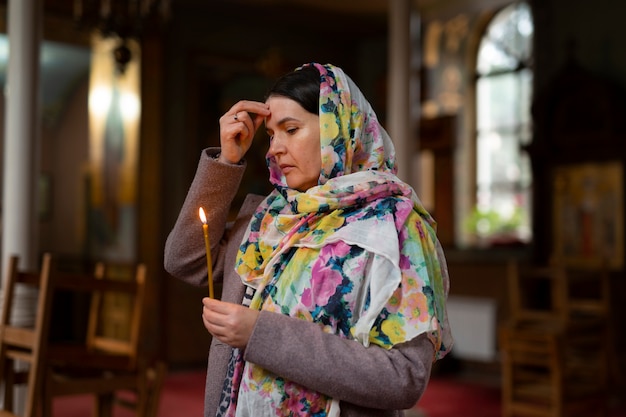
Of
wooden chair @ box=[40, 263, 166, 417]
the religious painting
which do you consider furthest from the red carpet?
wooden chair @ box=[40, 263, 166, 417]

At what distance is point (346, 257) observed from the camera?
4.25ft

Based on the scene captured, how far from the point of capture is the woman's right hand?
143 cm

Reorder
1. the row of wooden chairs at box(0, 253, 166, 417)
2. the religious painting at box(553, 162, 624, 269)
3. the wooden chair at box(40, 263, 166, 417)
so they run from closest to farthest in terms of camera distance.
→ the row of wooden chairs at box(0, 253, 166, 417), the wooden chair at box(40, 263, 166, 417), the religious painting at box(553, 162, 624, 269)

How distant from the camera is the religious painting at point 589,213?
237 inches

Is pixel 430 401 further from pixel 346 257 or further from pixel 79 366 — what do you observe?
pixel 346 257

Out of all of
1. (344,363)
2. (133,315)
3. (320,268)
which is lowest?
(133,315)

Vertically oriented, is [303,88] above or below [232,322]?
above

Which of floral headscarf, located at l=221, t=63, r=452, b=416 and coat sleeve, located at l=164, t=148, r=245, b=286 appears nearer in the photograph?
floral headscarf, located at l=221, t=63, r=452, b=416

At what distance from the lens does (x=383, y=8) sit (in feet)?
25.0

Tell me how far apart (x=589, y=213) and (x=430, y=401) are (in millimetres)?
2003

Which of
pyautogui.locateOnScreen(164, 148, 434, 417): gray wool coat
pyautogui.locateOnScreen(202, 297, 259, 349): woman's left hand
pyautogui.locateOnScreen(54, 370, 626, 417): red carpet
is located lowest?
pyautogui.locateOnScreen(54, 370, 626, 417): red carpet

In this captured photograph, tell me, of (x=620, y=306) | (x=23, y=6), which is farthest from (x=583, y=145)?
(x=23, y=6)

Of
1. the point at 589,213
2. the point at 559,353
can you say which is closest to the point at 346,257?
the point at 559,353

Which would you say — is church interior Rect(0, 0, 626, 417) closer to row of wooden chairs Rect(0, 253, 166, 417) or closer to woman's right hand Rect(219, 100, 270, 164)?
row of wooden chairs Rect(0, 253, 166, 417)
